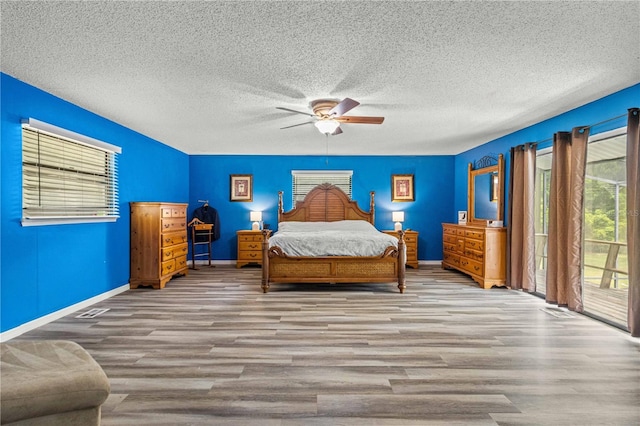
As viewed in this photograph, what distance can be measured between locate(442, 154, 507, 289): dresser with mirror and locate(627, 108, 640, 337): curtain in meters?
2.17

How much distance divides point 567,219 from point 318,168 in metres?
4.80

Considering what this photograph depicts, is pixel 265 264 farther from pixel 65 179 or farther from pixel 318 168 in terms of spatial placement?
pixel 318 168

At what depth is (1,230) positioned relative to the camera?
3.13 m

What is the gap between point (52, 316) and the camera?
374 centimetres

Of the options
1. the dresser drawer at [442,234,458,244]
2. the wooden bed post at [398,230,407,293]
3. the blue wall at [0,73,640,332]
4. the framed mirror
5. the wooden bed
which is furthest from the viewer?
the dresser drawer at [442,234,458,244]

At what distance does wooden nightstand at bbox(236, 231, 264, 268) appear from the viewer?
716 centimetres

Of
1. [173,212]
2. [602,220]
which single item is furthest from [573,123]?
[173,212]

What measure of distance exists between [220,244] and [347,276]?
362 cm

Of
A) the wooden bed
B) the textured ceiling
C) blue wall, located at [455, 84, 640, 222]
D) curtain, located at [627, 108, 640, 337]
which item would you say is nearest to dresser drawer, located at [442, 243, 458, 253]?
blue wall, located at [455, 84, 640, 222]

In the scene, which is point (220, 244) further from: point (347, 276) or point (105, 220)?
point (347, 276)

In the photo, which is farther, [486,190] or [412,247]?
[412,247]

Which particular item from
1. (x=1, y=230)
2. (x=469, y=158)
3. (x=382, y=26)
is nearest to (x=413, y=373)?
(x=382, y=26)

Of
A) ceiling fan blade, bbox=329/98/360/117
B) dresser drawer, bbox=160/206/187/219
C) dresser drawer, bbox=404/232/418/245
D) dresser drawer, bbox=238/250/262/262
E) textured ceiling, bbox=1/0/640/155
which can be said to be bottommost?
dresser drawer, bbox=238/250/262/262

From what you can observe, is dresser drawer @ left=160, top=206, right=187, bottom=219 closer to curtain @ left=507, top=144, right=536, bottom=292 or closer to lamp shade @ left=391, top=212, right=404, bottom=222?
lamp shade @ left=391, top=212, right=404, bottom=222
